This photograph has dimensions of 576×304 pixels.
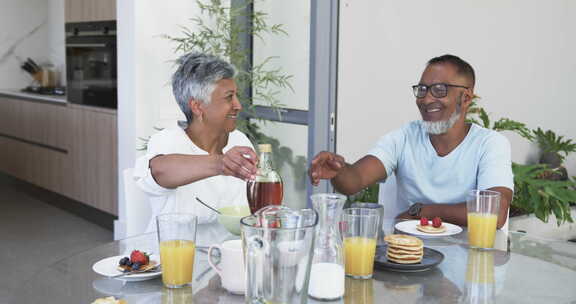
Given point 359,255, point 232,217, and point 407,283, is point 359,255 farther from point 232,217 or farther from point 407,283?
point 232,217

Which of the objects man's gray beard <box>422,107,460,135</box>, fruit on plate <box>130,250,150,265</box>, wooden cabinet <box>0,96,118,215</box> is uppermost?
man's gray beard <box>422,107,460,135</box>

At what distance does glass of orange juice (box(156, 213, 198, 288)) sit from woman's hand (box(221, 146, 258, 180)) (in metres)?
0.39

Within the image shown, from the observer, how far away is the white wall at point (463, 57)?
13.6ft

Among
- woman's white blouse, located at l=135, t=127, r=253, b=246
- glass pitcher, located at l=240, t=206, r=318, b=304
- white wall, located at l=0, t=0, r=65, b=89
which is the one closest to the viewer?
glass pitcher, located at l=240, t=206, r=318, b=304

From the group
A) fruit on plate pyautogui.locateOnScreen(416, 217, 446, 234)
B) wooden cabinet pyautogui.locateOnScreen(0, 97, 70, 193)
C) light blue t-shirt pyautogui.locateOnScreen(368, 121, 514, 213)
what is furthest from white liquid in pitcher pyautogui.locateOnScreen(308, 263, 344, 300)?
wooden cabinet pyautogui.locateOnScreen(0, 97, 70, 193)

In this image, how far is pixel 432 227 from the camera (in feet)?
6.32

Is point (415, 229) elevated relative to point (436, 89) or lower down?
lower down

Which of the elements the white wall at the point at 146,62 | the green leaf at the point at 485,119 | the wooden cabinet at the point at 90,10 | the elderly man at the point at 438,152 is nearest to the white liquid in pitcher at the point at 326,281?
the elderly man at the point at 438,152

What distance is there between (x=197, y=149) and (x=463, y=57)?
2.87 m

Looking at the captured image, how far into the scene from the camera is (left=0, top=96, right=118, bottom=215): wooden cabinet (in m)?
4.98

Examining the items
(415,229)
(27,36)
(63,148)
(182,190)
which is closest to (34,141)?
(63,148)

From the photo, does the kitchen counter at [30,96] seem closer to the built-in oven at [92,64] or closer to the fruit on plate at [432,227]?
the built-in oven at [92,64]

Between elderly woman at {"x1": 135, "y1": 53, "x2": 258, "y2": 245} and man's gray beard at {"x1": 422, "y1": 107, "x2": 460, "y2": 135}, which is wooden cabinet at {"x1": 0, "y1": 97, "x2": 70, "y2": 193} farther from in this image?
man's gray beard at {"x1": 422, "y1": 107, "x2": 460, "y2": 135}

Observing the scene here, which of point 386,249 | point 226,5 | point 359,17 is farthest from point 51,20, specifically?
point 386,249
